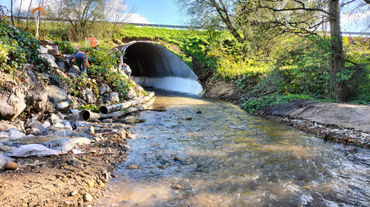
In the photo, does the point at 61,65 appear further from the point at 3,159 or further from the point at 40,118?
the point at 3,159

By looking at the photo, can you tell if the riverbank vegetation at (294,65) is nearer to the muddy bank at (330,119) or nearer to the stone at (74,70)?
the stone at (74,70)

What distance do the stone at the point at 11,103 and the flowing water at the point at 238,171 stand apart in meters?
2.57

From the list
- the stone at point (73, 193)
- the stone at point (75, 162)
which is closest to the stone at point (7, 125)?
→ the stone at point (75, 162)

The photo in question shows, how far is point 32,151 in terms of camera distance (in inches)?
145

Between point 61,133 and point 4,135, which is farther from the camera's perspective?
point 61,133

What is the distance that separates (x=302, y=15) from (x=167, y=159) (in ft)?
26.0

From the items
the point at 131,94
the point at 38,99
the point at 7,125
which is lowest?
the point at 7,125

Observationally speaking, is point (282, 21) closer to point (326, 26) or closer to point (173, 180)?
point (326, 26)

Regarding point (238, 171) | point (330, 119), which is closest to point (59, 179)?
point (238, 171)

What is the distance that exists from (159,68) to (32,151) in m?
19.8

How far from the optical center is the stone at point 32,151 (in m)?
3.56

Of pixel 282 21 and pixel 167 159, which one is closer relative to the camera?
pixel 167 159

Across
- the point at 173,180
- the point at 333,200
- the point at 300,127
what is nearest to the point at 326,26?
the point at 300,127

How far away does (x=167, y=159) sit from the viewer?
4.47m
